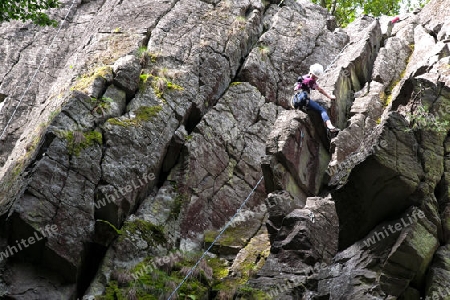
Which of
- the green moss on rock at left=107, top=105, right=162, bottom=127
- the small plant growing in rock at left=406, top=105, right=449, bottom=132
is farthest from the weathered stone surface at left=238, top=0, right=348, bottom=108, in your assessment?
the small plant growing in rock at left=406, top=105, right=449, bottom=132

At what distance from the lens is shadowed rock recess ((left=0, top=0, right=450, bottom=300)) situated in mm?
11852

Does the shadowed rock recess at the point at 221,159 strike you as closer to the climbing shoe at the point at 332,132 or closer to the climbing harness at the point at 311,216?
the climbing harness at the point at 311,216

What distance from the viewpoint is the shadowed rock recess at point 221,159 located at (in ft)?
38.9

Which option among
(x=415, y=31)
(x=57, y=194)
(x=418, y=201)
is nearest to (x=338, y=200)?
(x=418, y=201)

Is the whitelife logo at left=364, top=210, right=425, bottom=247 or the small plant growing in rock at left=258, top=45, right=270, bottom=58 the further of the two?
the small plant growing in rock at left=258, top=45, right=270, bottom=58

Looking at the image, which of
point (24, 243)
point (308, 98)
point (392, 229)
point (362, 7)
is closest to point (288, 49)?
point (308, 98)

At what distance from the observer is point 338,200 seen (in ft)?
40.9

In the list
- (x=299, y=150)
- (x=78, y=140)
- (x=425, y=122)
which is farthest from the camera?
(x=299, y=150)

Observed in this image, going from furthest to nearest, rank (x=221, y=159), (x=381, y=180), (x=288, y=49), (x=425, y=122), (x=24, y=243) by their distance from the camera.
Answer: (x=288, y=49), (x=221, y=159), (x=24, y=243), (x=425, y=122), (x=381, y=180)

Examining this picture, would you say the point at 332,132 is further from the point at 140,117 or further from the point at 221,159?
the point at 140,117

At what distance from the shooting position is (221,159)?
18.6m

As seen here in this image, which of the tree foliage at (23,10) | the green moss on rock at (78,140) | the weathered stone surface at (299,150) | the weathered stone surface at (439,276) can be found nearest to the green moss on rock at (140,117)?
the green moss on rock at (78,140)

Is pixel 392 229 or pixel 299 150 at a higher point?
pixel 299 150

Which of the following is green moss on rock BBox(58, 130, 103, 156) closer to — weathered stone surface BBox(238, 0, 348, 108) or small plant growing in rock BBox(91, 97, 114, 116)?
small plant growing in rock BBox(91, 97, 114, 116)
